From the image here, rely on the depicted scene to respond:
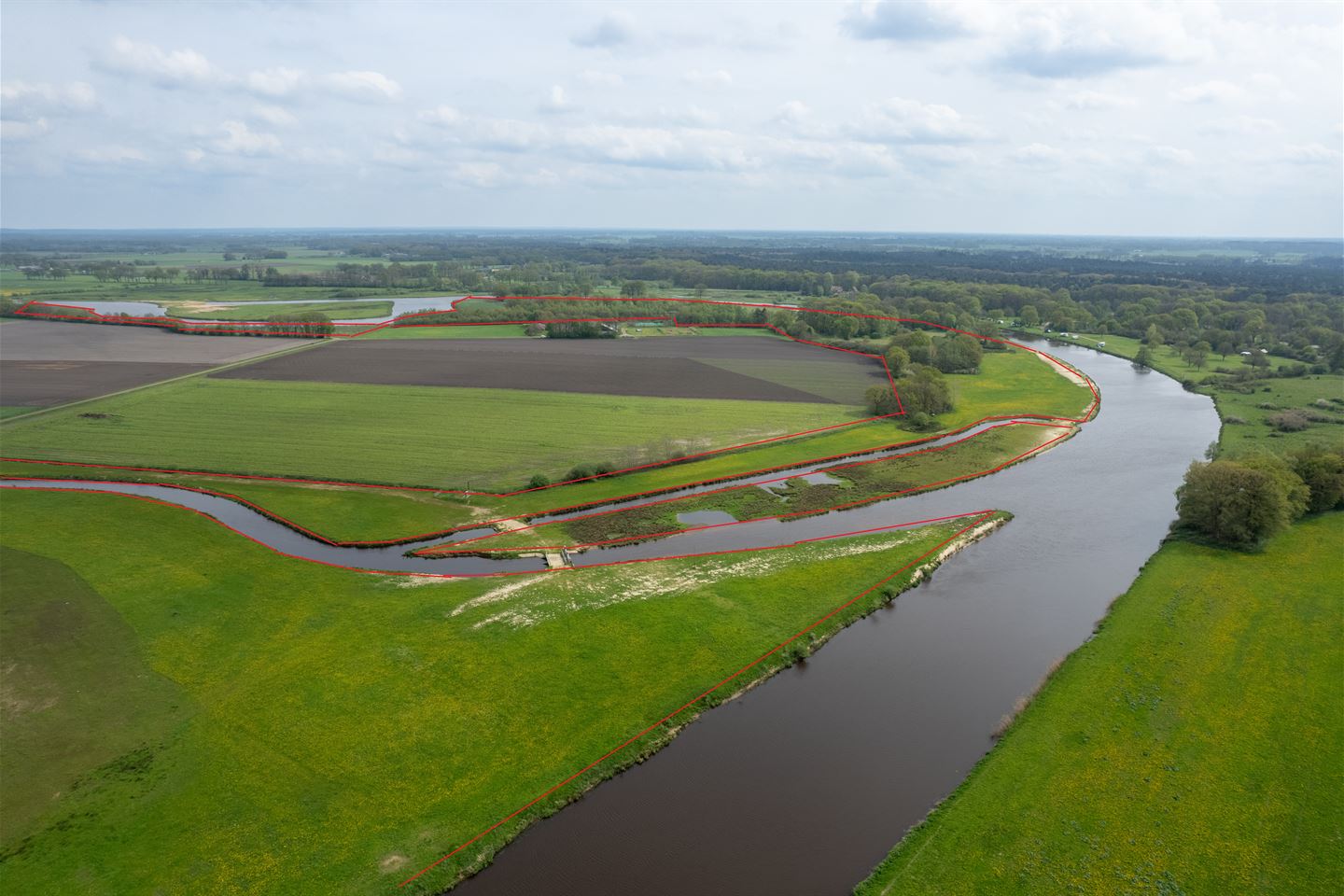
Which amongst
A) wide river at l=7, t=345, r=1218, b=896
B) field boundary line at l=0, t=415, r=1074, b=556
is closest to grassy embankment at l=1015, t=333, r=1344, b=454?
wide river at l=7, t=345, r=1218, b=896

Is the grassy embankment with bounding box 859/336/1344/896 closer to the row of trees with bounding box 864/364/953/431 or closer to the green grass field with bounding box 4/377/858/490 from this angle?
the row of trees with bounding box 864/364/953/431

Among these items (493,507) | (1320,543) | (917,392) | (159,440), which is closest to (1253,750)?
(1320,543)

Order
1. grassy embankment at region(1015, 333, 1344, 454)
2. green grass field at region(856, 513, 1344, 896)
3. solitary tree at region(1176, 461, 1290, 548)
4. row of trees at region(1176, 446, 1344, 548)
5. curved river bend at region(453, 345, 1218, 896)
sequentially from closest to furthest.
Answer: green grass field at region(856, 513, 1344, 896), curved river bend at region(453, 345, 1218, 896), solitary tree at region(1176, 461, 1290, 548), row of trees at region(1176, 446, 1344, 548), grassy embankment at region(1015, 333, 1344, 454)

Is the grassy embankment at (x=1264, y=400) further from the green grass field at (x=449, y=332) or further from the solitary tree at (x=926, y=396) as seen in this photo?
the green grass field at (x=449, y=332)

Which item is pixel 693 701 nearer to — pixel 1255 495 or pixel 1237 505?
pixel 1237 505

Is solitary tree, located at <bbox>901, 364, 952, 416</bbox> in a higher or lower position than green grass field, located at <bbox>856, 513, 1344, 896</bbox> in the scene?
higher

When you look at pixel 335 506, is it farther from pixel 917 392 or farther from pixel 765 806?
pixel 917 392

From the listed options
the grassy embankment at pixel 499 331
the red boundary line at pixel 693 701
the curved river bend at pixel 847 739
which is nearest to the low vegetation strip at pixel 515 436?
the curved river bend at pixel 847 739
